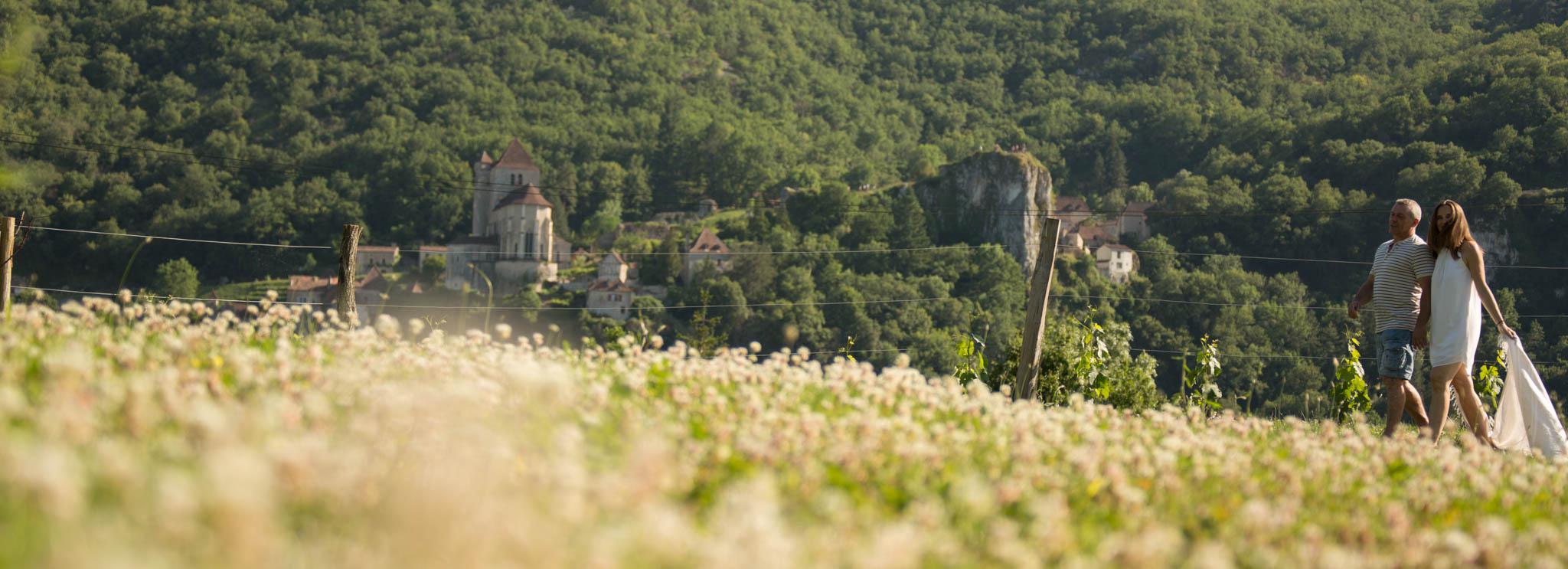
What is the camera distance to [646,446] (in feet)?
8.68

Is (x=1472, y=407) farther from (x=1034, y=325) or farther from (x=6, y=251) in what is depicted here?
(x=6, y=251)

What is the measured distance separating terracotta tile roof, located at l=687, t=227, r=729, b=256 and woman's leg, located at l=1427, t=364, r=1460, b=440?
90163mm

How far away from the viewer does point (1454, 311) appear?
25.3 feet

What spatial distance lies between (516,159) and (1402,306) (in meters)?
115

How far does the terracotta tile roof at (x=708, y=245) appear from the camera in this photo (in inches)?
3866

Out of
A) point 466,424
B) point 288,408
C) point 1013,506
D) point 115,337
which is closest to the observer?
point 466,424

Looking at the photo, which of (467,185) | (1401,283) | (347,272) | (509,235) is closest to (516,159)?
(467,185)

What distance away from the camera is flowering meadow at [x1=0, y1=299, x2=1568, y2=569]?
2379 millimetres

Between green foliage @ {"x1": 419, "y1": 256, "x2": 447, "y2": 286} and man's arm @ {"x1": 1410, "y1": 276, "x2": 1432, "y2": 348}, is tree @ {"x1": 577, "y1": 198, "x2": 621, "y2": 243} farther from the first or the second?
man's arm @ {"x1": 1410, "y1": 276, "x2": 1432, "y2": 348}

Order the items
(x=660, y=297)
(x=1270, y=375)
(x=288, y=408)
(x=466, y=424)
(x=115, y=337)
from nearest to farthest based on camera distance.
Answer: (x=466, y=424) < (x=288, y=408) < (x=115, y=337) < (x=1270, y=375) < (x=660, y=297)

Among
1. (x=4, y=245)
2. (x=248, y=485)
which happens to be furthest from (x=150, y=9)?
(x=248, y=485)

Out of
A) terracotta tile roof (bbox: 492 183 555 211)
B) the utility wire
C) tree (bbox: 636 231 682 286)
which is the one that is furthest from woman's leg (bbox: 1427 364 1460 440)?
terracotta tile roof (bbox: 492 183 555 211)

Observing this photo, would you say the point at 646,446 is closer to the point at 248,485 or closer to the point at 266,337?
the point at 248,485

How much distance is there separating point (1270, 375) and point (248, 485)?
6189 centimetres
